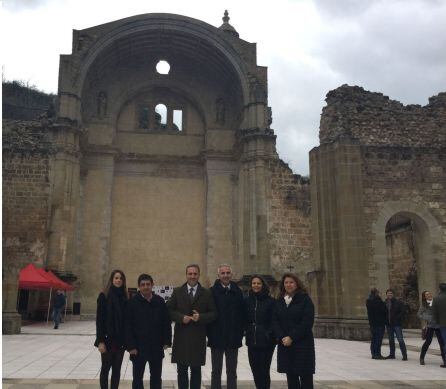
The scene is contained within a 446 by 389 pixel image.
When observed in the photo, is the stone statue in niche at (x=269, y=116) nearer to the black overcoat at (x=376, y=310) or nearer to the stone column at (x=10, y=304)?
the stone column at (x=10, y=304)

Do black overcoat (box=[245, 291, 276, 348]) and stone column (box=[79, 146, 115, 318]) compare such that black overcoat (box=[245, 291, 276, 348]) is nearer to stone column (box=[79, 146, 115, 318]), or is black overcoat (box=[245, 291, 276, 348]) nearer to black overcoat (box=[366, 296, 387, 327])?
black overcoat (box=[366, 296, 387, 327])

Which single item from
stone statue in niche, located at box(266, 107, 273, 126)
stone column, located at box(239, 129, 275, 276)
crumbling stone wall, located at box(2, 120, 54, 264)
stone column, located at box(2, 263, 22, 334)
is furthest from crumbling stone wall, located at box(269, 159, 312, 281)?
stone column, located at box(2, 263, 22, 334)

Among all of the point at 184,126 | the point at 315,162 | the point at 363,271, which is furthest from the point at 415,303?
the point at 184,126

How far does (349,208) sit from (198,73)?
14.2 meters

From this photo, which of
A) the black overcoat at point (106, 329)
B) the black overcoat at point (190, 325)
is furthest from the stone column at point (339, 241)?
the black overcoat at point (106, 329)

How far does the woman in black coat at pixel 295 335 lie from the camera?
482 cm

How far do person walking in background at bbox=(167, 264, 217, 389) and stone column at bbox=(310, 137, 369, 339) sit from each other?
30.1 feet

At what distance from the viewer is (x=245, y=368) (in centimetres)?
805

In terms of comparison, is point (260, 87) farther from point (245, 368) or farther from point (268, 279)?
point (245, 368)

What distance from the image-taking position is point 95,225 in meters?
22.9

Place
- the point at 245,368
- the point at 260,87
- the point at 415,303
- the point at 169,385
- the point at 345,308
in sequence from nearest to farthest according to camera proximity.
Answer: the point at 169,385 → the point at 245,368 → the point at 345,308 → the point at 415,303 → the point at 260,87

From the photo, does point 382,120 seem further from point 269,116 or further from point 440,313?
point 269,116

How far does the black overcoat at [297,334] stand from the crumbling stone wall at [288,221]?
16.8m

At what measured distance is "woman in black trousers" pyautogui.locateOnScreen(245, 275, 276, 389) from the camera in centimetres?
533
